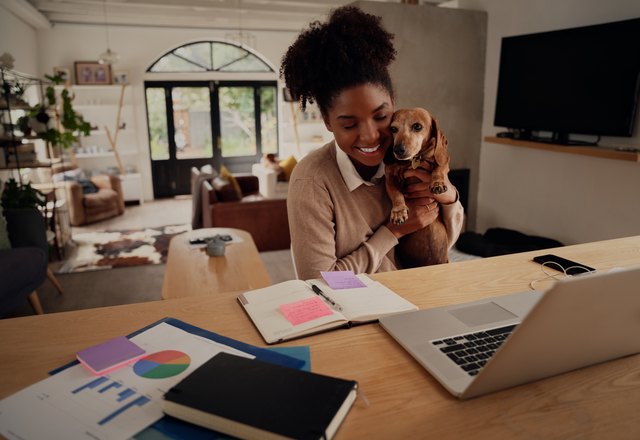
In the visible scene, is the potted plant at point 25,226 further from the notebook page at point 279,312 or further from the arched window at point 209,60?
the arched window at point 209,60

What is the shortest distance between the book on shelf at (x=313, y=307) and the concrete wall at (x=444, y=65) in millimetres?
3172

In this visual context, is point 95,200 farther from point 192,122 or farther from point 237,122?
point 237,122

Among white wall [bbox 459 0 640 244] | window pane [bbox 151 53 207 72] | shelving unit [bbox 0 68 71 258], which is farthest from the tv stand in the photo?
window pane [bbox 151 53 207 72]

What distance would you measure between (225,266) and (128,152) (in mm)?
5533

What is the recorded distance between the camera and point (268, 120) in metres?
8.53

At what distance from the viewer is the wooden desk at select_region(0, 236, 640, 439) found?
0.63 metres

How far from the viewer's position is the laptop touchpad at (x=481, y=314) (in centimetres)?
90

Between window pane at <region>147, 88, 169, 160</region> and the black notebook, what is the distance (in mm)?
7837

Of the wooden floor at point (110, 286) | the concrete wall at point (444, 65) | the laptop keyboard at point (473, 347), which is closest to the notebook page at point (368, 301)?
the laptop keyboard at point (473, 347)

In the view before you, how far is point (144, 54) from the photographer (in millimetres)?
7492

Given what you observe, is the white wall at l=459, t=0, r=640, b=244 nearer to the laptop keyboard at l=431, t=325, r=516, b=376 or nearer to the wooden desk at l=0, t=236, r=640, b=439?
the wooden desk at l=0, t=236, r=640, b=439

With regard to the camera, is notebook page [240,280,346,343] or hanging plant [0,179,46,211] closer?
notebook page [240,280,346,343]

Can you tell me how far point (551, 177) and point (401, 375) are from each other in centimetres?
339

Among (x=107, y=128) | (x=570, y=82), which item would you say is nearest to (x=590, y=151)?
(x=570, y=82)
